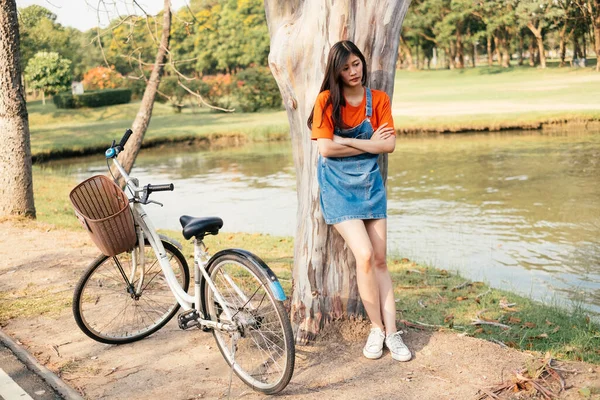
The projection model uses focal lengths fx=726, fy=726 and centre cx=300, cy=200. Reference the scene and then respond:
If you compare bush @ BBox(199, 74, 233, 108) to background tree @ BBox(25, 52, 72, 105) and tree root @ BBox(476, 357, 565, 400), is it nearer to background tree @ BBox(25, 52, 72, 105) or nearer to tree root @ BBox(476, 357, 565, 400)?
background tree @ BBox(25, 52, 72, 105)

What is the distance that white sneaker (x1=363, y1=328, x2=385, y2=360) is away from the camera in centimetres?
463

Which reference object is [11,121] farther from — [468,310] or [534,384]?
[534,384]

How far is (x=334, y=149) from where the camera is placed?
4434 millimetres

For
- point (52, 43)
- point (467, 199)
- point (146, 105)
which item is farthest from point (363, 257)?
point (52, 43)

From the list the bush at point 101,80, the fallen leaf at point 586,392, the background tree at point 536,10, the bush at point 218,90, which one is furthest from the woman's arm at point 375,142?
the background tree at point 536,10

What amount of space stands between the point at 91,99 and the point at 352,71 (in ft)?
136

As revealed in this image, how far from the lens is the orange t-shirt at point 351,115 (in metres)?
4.42

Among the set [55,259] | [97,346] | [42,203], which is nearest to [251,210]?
[42,203]

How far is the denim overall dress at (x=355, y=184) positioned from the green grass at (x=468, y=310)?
1118mm

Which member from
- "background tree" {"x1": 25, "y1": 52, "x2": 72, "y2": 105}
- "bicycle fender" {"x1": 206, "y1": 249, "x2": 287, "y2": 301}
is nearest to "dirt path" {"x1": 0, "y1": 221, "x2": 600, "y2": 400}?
"bicycle fender" {"x1": 206, "y1": 249, "x2": 287, "y2": 301}

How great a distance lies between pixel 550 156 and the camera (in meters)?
19.5

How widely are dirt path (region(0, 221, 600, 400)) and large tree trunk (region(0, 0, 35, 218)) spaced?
4.73 metres

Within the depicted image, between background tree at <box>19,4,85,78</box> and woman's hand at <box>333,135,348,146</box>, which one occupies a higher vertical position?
background tree at <box>19,4,85,78</box>

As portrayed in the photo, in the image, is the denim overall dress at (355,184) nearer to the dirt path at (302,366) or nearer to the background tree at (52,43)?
the dirt path at (302,366)
